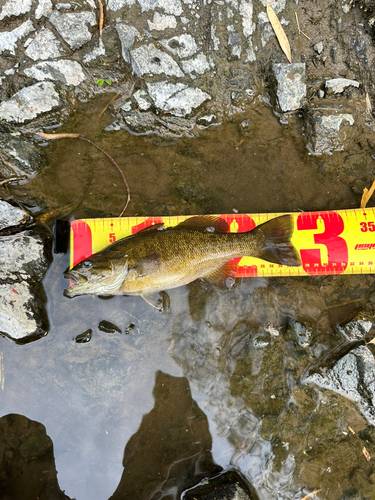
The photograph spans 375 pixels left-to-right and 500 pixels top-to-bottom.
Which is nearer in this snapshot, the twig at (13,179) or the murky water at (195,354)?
the murky water at (195,354)

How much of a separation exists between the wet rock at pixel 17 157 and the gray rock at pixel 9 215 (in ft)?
1.71

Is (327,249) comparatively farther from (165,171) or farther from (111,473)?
(111,473)

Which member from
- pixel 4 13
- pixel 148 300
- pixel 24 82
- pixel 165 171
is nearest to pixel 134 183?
pixel 165 171

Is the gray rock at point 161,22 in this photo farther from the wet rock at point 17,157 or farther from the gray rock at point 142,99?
the wet rock at point 17,157

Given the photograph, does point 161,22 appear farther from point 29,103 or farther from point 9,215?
point 9,215

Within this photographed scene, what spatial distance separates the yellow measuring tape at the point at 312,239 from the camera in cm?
418

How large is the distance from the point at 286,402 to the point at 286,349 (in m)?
0.69

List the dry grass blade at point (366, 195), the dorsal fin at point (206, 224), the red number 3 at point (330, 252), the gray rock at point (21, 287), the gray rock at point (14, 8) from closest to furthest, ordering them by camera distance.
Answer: the gray rock at point (21, 287), the gray rock at point (14, 8), the dorsal fin at point (206, 224), the red number 3 at point (330, 252), the dry grass blade at point (366, 195)

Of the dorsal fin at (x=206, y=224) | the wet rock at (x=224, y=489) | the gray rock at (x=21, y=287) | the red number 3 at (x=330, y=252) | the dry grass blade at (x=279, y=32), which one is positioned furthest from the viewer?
the dry grass blade at (x=279, y=32)

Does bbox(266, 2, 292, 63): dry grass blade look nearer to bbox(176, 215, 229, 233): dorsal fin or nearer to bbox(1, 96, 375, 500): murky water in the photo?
bbox(1, 96, 375, 500): murky water

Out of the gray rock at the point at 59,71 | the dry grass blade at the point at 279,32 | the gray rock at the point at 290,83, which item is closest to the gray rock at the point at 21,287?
the gray rock at the point at 59,71

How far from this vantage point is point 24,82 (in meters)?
4.18

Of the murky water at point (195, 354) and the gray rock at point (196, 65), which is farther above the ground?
the gray rock at point (196, 65)

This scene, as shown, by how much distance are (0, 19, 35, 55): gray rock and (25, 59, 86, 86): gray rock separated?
13.7 inches
